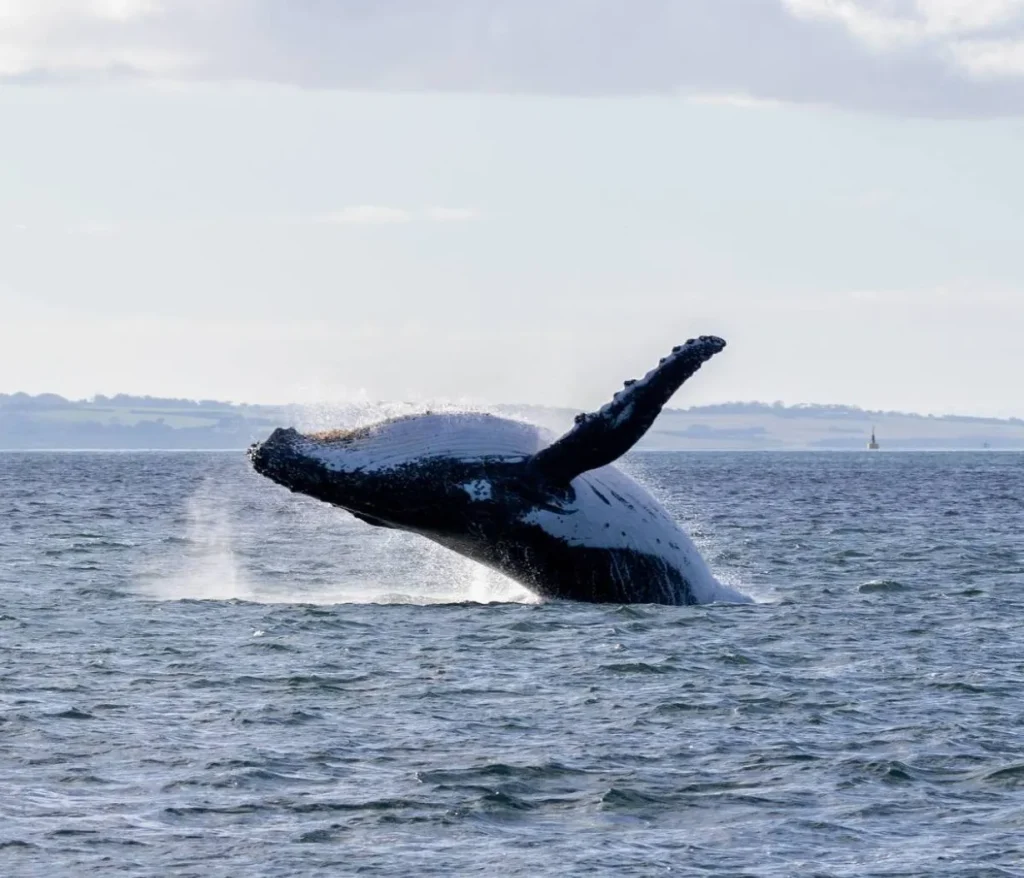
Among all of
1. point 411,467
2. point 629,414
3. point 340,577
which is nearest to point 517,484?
point 411,467

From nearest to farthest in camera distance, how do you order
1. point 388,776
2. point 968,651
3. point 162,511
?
point 388,776 < point 968,651 < point 162,511

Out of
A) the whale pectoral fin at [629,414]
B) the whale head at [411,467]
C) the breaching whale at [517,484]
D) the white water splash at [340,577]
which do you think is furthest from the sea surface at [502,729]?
the whale pectoral fin at [629,414]

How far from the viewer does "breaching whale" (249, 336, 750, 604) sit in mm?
15586

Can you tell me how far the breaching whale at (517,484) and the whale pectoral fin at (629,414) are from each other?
0.01 metres

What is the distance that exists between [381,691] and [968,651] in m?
6.05

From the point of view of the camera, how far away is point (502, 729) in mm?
14141

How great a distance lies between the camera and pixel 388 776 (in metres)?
12.6

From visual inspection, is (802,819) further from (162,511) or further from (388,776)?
(162,511)

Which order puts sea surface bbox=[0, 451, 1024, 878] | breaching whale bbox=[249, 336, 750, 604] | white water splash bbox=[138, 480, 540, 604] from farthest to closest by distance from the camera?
white water splash bbox=[138, 480, 540, 604] → breaching whale bbox=[249, 336, 750, 604] → sea surface bbox=[0, 451, 1024, 878]

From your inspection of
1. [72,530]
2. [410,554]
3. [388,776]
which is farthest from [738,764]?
[72,530]

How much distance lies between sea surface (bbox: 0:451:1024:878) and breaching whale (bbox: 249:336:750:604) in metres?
0.81

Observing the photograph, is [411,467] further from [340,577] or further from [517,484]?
[340,577]

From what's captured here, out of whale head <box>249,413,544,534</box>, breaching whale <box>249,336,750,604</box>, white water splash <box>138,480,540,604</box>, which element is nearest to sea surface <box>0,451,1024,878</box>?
white water splash <box>138,480,540,604</box>

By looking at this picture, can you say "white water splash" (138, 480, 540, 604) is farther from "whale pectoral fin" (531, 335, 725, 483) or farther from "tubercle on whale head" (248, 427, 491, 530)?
"whale pectoral fin" (531, 335, 725, 483)
